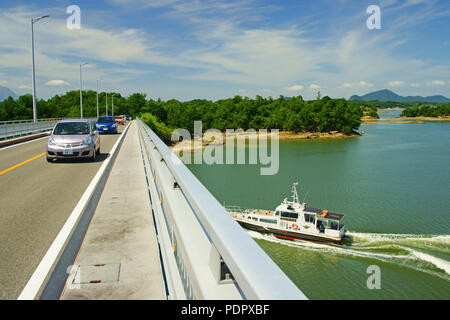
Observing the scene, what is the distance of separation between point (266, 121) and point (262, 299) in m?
149

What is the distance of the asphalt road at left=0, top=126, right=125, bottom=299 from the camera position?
4.44 metres

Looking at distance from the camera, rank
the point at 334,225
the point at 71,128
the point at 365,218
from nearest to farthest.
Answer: the point at 71,128 → the point at 334,225 → the point at 365,218

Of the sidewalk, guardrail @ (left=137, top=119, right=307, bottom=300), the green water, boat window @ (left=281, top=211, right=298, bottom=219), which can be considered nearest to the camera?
guardrail @ (left=137, top=119, right=307, bottom=300)

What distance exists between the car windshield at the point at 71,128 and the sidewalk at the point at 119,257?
359 inches

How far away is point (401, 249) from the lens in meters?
29.6

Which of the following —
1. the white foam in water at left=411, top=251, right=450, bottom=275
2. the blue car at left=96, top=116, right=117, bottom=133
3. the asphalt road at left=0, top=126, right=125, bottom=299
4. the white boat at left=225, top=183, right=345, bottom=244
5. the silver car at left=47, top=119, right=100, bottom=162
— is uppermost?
the blue car at left=96, top=116, right=117, bottom=133

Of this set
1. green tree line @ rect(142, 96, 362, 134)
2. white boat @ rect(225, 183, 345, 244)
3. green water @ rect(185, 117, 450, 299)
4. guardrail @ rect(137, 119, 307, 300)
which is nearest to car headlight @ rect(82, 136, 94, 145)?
guardrail @ rect(137, 119, 307, 300)

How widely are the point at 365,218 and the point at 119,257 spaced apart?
116ft

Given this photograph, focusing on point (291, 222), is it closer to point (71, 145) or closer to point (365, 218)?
point (365, 218)

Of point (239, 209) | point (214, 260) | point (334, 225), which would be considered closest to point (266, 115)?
point (239, 209)

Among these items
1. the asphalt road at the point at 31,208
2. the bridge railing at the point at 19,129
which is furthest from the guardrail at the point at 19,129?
the asphalt road at the point at 31,208

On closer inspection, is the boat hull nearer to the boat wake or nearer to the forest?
the boat wake

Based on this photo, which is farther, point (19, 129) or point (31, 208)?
point (19, 129)

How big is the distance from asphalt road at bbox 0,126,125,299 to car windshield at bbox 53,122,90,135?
1.57 m
